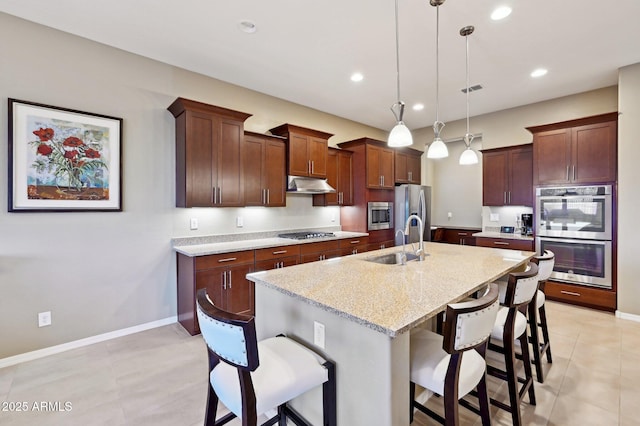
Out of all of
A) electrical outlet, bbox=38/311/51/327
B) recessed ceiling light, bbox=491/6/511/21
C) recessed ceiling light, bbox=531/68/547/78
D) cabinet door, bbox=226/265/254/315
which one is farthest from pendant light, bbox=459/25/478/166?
electrical outlet, bbox=38/311/51/327

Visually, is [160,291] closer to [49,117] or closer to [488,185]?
[49,117]

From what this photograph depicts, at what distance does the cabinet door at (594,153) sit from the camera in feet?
11.8

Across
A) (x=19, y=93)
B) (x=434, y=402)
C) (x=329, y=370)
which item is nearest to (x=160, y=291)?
(x=19, y=93)

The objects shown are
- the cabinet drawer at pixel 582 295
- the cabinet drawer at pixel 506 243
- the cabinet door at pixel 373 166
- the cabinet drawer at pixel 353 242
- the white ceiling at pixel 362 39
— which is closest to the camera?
the white ceiling at pixel 362 39

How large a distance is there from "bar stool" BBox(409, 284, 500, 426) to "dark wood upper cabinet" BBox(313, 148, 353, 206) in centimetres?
339

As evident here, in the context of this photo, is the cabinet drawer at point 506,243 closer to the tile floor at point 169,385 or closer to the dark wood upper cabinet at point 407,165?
the tile floor at point 169,385

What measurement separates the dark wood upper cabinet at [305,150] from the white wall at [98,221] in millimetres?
886

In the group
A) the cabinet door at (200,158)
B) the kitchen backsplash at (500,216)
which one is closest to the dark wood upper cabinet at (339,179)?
the cabinet door at (200,158)

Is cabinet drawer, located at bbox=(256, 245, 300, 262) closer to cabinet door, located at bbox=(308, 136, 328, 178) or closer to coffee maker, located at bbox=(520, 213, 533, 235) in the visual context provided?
cabinet door, located at bbox=(308, 136, 328, 178)

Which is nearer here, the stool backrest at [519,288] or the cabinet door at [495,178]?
the stool backrest at [519,288]

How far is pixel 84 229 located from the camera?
2824 millimetres

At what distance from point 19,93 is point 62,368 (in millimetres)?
2419

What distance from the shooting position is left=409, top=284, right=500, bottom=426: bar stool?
3.82 ft

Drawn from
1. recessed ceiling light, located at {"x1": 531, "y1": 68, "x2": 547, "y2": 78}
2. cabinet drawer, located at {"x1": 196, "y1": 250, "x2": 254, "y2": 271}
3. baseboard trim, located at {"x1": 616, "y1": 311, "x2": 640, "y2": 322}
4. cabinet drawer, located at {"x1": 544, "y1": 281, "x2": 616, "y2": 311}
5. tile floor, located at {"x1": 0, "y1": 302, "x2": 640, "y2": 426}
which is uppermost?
recessed ceiling light, located at {"x1": 531, "y1": 68, "x2": 547, "y2": 78}
